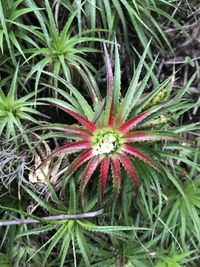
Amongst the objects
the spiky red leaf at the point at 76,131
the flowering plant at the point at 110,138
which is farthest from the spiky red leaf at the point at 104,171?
the spiky red leaf at the point at 76,131

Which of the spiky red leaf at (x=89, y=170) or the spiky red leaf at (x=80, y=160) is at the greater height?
the spiky red leaf at (x=80, y=160)

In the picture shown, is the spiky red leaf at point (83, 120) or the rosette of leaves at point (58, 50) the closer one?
the spiky red leaf at point (83, 120)

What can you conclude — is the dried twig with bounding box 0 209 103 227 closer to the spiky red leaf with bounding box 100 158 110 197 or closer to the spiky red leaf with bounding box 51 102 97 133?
the spiky red leaf with bounding box 100 158 110 197

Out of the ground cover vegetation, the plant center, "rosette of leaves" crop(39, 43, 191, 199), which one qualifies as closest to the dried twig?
the ground cover vegetation

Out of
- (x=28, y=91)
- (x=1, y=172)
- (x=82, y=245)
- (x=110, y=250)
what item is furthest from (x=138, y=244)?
(x=28, y=91)

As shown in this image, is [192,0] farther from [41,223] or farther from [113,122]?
[41,223]

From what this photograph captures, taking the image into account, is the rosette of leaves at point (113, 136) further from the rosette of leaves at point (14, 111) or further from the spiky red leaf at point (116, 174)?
the rosette of leaves at point (14, 111)

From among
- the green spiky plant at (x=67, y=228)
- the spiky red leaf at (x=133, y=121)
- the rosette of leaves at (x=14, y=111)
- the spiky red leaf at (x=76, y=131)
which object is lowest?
the green spiky plant at (x=67, y=228)

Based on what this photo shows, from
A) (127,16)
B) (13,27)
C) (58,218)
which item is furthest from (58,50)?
(58,218)
